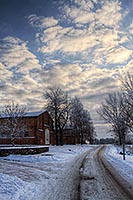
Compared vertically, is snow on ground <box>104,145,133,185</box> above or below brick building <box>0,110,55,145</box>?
below

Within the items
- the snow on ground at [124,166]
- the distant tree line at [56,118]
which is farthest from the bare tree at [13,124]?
the snow on ground at [124,166]

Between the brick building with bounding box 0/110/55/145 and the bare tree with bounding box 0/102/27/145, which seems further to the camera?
the brick building with bounding box 0/110/55/145

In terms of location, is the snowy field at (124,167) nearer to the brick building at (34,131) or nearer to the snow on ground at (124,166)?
the snow on ground at (124,166)

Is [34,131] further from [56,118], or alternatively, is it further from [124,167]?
[124,167]

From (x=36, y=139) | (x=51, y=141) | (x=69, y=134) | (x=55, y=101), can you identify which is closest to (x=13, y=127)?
(x=36, y=139)

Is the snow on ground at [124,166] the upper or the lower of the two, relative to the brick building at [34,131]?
lower

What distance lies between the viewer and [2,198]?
9797 millimetres

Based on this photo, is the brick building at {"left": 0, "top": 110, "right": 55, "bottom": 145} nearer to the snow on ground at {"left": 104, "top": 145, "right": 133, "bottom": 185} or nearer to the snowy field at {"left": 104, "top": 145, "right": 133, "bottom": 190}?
the snow on ground at {"left": 104, "top": 145, "right": 133, "bottom": 185}

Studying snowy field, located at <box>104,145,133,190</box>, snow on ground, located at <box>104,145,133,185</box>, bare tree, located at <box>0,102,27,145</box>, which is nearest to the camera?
snowy field, located at <box>104,145,133,190</box>

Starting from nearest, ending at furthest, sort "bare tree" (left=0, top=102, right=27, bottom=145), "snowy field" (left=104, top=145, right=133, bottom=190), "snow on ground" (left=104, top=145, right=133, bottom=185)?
"snowy field" (left=104, top=145, right=133, bottom=190) → "snow on ground" (left=104, top=145, right=133, bottom=185) → "bare tree" (left=0, top=102, right=27, bottom=145)

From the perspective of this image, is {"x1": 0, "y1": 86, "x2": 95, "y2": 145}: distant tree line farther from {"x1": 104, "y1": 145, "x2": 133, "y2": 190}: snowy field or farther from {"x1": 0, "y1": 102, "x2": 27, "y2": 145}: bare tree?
{"x1": 104, "y1": 145, "x2": 133, "y2": 190}: snowy field

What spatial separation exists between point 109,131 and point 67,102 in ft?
41.2

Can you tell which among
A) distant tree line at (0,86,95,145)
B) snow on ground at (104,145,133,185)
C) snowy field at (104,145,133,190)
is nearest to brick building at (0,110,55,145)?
distant tree line at (0,86,95,145)

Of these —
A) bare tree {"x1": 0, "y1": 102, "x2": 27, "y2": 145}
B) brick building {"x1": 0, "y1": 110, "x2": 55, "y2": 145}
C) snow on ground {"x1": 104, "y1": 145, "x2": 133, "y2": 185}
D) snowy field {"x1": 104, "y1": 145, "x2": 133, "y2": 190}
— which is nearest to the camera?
snowy field {"x1": 104, "y1": 145, "x2": 133, "y2": 190}
